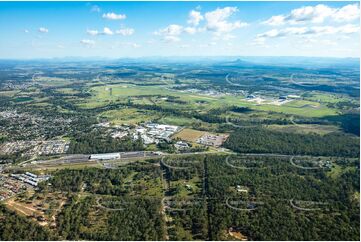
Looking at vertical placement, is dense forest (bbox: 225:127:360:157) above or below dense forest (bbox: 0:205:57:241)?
above

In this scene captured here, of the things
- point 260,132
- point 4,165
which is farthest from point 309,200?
point 4,165

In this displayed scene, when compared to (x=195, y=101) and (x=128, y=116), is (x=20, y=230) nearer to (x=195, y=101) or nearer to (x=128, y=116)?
(x=128, y=116)

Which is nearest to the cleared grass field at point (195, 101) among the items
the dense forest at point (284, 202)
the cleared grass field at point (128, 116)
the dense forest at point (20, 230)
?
the cleared grass field at point (128, 116)

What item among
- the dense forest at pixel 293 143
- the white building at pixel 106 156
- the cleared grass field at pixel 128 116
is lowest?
the cleared grass field at pixel 128 116

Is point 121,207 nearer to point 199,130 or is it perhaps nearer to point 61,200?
point 61,200

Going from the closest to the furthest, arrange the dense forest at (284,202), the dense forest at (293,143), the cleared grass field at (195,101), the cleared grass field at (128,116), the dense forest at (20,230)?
the dense forest at (20,230)
the dense forest at (284,202)
the dense forest at (293,143)
the cleared grass field at (128,116)
the cleared grass field at (195,101)

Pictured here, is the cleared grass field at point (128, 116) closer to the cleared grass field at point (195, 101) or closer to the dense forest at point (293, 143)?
the cleared grass field at point (195, 101)

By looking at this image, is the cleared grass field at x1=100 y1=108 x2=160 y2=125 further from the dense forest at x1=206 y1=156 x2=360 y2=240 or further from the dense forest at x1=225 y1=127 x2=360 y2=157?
the dense forest at x1=206 y1=156 x2=360 y2=240

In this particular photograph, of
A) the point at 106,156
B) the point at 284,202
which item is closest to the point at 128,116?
the point at 106,156

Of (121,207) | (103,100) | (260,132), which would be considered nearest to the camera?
(121,207)

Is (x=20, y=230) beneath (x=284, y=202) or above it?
beneath

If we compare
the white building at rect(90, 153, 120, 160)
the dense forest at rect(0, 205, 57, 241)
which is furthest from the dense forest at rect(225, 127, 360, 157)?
the dense forest at rect(0, 205, 57, 241)
